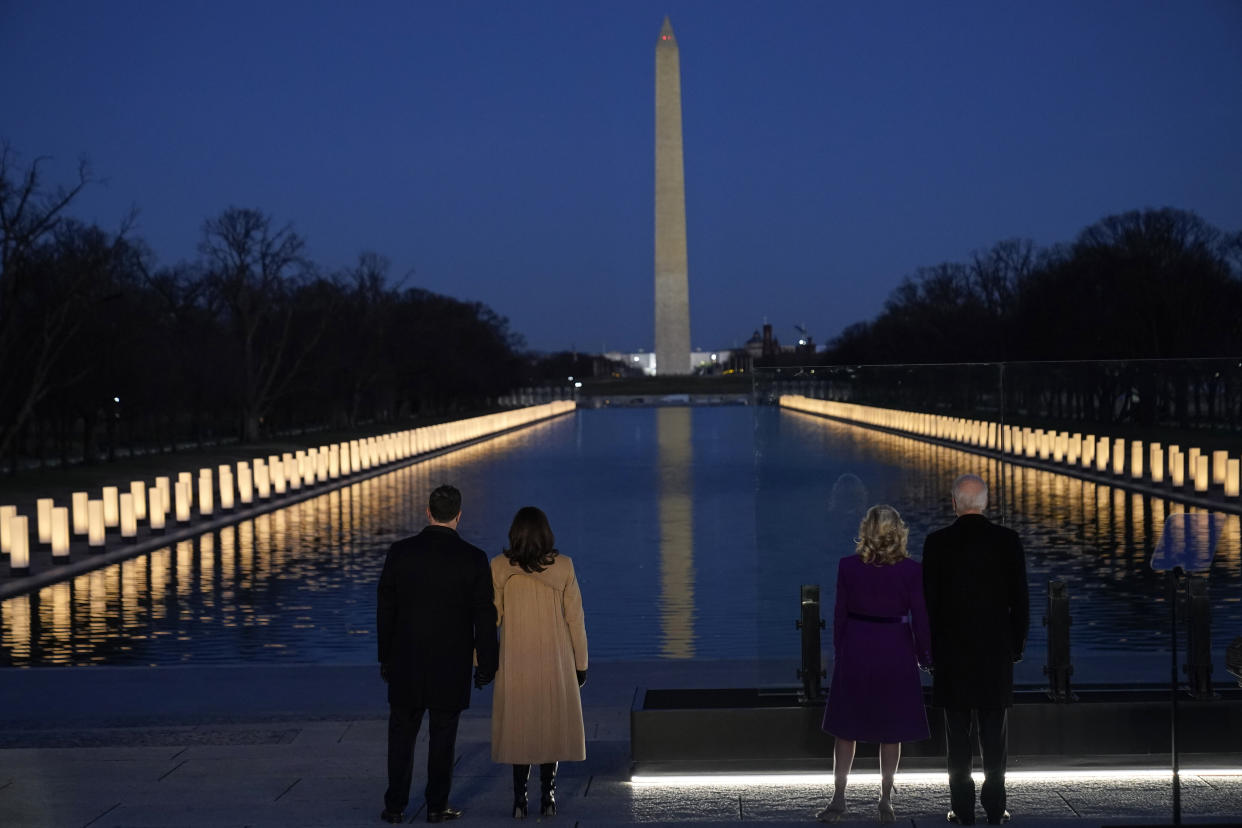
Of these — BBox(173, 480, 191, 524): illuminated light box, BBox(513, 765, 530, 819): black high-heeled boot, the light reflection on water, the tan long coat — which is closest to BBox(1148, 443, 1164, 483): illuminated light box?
the light reflection on water

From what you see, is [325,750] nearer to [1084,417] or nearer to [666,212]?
[1084,417]

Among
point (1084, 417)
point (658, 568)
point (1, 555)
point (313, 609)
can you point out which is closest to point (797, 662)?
point (1084, 417)

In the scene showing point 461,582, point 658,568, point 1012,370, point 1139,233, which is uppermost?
point 1139,233

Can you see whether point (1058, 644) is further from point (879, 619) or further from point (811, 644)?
point (879, 619)

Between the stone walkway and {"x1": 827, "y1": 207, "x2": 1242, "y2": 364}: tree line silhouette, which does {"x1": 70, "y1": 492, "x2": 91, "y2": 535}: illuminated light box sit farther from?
{"x1": 827, "y1": 207, "x2": 1242, "y2": 364}: tree line silhouette

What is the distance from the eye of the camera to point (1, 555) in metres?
19.3

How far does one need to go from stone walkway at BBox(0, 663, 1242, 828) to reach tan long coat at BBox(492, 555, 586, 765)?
36 centimetres

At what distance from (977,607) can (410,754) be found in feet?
8.36

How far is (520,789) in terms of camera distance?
281 inches

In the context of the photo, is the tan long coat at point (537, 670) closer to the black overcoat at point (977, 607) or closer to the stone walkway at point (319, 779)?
the stone walkway at point (319, 779)

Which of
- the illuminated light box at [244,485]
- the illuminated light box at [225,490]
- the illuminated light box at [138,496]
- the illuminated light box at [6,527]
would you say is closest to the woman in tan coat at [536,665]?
the illuminated light box at [6,527]

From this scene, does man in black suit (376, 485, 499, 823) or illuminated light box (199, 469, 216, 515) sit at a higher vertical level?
man in black suit (376, 485, 499, 823)

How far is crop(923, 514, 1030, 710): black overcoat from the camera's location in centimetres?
687

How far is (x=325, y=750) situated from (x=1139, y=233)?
58.3m
